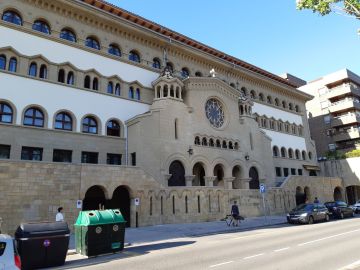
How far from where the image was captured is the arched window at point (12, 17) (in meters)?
23.8

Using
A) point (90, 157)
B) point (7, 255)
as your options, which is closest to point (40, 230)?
point (7, 255)

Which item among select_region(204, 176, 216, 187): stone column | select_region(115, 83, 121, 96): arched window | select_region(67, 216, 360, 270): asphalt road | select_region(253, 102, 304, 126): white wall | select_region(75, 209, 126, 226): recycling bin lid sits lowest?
select_region(67, 216, 360, 270): asphalt road

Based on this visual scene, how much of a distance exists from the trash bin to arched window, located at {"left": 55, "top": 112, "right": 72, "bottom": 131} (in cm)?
1507

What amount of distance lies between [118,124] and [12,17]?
12.0m

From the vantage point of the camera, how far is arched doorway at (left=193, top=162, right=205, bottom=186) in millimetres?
30641

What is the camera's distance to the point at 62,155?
2397 centimetres

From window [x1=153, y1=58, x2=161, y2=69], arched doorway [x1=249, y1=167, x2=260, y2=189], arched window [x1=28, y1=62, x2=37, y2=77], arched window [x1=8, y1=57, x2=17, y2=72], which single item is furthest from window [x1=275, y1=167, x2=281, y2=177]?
arched window [x1=8, y1=57, x2=17, y2=72]

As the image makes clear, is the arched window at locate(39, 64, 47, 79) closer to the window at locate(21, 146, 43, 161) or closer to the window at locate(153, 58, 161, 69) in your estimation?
the window at locate(21, 146, 43, 161)

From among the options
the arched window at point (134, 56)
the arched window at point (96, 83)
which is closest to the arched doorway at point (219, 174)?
the arched window at point (134, 56)

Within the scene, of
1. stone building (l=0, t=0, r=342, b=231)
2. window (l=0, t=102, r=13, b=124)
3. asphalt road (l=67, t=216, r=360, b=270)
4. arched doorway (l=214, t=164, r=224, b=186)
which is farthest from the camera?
arched doorway (l=214, t=164, r=224, b=186)

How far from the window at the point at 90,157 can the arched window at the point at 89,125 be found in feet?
6.20

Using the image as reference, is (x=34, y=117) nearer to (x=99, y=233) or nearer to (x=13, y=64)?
(x=13, y=64)

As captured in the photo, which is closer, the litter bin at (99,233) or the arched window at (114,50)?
the litter bin at (99,233)

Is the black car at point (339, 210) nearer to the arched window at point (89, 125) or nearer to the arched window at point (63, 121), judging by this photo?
the arched window at point (89, 125)
